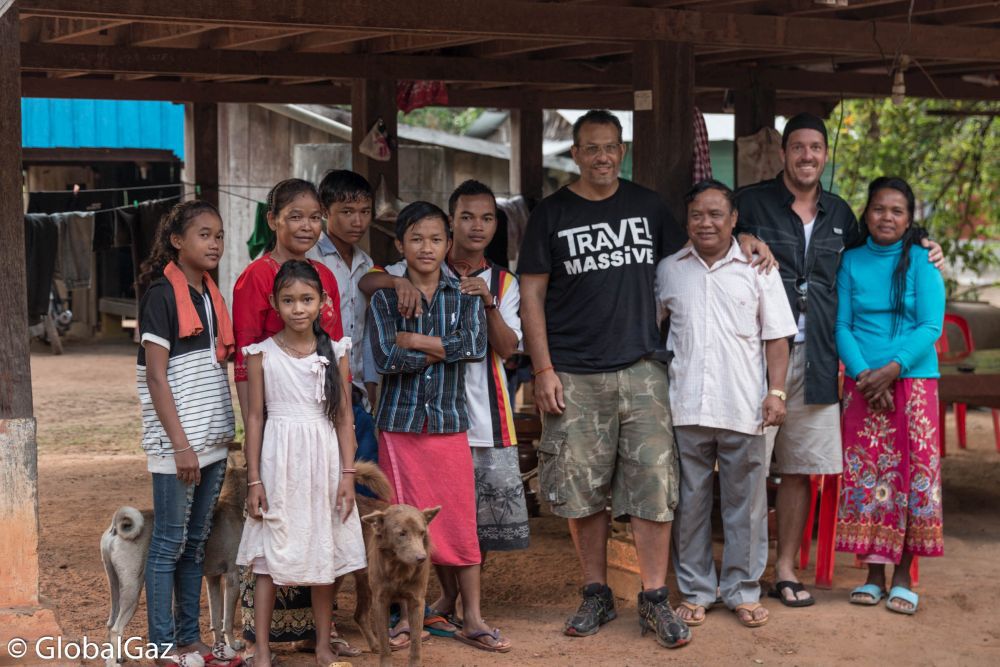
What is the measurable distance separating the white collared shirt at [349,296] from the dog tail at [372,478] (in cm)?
48

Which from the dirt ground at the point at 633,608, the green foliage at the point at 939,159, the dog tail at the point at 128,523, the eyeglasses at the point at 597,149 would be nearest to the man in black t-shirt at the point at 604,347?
the eyeglasses at the point at 597,149

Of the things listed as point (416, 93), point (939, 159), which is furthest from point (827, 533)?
point (939, 159)

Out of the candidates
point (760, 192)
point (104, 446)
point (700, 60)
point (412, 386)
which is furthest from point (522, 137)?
point (412, 386)

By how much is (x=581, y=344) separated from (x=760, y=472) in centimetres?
95

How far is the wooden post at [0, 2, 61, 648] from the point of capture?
4.43 metres

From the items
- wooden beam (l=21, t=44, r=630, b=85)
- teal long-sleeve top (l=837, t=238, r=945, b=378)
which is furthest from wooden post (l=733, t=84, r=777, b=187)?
teal long-sleeve top (l=837, t=238, r=945, b=378)

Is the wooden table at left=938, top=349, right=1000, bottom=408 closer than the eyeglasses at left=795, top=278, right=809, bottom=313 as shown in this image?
No

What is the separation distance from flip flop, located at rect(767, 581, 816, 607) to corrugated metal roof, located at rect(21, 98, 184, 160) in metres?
13.1

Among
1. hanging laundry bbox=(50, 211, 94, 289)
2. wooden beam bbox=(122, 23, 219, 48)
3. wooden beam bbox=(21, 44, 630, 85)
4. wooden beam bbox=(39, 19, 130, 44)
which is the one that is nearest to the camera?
wooden beam bbox=(39, 19, 130, 44)

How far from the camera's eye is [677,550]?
17.0 feet

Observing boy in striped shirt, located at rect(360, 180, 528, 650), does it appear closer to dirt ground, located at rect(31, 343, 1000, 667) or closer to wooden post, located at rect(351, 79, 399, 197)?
dirt ground, located at rect(31, 343, 1000, 667)

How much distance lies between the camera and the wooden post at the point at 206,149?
10.8m

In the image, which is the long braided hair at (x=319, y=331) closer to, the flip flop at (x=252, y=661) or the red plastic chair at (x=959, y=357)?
the flip flop at (x=252, y=661)

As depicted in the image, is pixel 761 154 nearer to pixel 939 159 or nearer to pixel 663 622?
pixel 663 622
